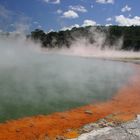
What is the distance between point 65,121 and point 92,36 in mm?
59038

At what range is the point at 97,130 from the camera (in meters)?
10.7

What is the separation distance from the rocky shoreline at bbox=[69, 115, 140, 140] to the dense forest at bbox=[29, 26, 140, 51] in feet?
166

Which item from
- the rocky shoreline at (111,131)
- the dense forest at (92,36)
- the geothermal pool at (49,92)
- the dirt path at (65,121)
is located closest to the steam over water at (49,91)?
the geothermal pool at (49,92)

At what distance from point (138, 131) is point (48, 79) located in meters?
12.1

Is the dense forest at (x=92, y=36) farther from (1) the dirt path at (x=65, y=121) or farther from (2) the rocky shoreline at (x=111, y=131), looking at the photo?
(2) the rocky shoreline at (x=111, y=131)

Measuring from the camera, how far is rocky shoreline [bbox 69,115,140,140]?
996cm

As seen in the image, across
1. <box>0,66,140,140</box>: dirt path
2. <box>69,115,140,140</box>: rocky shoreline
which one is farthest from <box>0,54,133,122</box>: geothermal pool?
<box>69,115,140,140</box>: rocky shoreline

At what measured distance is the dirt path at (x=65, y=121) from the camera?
11102 millimetres

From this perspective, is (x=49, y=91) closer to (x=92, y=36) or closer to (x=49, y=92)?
(x=49, y=92)

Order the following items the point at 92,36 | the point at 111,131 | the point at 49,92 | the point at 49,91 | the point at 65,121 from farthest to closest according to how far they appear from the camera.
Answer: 1. the point at 92,36
2. the point at 49,91
3. the point at 49,92
4. the point at 65,121
5. the point at 111,131

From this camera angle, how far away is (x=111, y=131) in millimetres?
10461

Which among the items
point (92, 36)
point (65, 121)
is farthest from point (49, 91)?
point (92, 36)

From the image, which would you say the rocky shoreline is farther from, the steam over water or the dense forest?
the dense forest

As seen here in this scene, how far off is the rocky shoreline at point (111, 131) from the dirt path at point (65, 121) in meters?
0.60
